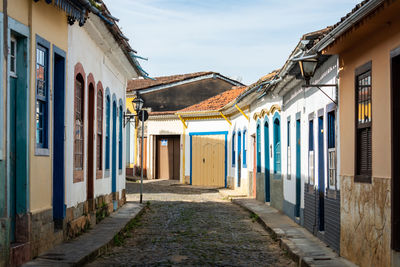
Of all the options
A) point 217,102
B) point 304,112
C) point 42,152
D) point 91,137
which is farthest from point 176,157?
point 42,152

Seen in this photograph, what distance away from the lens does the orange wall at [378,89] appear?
23.8 feet

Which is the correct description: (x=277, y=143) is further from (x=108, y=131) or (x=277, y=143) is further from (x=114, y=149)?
(x=108, y=131)

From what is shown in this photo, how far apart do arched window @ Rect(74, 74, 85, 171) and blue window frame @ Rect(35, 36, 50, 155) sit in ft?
7.15

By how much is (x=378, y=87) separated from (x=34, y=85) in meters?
4.41

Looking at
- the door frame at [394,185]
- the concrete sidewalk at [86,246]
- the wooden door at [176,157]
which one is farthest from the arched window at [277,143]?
the wooden door at [176,157]

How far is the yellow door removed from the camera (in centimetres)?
2958

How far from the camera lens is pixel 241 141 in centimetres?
2542

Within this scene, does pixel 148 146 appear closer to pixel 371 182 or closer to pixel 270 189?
pixel 270 189

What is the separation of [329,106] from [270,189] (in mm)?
8254

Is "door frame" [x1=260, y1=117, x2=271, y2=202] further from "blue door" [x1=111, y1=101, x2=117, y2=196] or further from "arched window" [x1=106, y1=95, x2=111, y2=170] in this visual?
"arched window" [x1=106, y1=95, x2=111, y2=170]

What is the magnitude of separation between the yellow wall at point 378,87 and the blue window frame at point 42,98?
419cm

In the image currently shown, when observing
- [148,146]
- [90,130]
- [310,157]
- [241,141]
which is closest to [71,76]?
[90,130]

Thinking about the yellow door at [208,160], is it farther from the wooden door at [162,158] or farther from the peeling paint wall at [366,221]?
the peeling paint wall at [366,221]

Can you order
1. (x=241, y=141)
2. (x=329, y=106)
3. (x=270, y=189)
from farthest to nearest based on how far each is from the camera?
(x=241, y=141), (x=270, y=189), (x=329, y=106)
